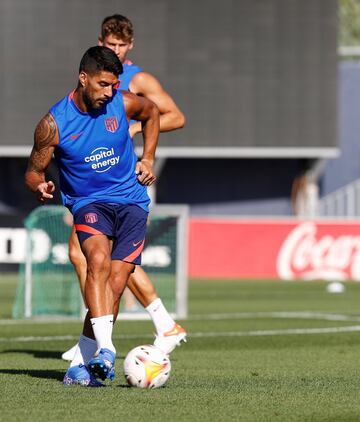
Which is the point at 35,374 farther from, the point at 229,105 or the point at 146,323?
the point at 229,105

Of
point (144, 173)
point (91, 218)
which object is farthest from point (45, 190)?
point (144, 173)

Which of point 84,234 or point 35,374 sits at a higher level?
point 84,234

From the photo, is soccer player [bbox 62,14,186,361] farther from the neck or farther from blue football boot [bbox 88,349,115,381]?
blue football boot [bbox 88,349,115,381]

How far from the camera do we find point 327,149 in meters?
30.5

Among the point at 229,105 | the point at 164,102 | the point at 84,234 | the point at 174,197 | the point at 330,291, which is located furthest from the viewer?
the point at 174,197

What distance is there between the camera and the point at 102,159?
793cm

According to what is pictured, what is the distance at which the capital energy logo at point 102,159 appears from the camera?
7902mm

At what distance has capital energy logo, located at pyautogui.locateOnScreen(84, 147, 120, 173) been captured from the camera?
790cm

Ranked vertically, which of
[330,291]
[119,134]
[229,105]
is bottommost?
[330,291]

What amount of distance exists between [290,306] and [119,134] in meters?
10.00

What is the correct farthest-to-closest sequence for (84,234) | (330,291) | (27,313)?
(330,291)
(27,313)
(84,234)

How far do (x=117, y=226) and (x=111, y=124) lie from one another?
1.99ft

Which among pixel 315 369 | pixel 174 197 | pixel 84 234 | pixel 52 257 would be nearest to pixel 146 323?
pixel 52 257

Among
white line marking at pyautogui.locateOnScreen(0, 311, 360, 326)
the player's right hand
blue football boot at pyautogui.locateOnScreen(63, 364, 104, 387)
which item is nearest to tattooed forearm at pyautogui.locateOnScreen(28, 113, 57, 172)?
the player's right hand
